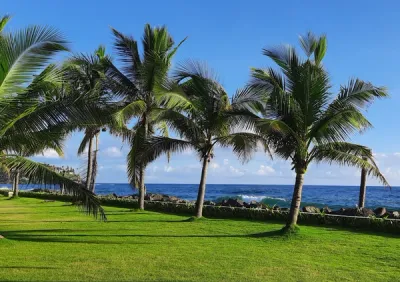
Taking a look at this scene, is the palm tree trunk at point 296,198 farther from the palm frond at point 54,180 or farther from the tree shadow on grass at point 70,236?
the palm frond at point 54,180

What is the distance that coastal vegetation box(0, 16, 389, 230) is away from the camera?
8.73m

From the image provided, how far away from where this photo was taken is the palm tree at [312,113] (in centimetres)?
1098

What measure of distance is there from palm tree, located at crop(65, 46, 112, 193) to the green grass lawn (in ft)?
10.3

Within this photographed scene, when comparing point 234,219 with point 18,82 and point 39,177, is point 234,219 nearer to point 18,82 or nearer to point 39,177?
point 39,177

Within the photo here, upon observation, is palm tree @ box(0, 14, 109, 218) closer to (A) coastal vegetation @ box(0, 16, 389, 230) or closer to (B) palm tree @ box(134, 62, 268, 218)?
(A) coastal vegetation @ box(0, 16, 389, 230)

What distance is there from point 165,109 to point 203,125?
1.42 m

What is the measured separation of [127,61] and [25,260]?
10.9 meters

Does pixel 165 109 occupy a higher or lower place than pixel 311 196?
higher

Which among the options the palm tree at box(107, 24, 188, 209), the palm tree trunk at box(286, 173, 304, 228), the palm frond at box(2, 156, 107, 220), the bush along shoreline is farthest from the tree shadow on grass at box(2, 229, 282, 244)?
the palm tree at box(107, 24, 188, 209)

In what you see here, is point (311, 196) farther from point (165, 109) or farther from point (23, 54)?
point (23, 54)

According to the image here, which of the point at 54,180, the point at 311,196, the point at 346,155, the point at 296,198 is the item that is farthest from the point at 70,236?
the point at 311,196

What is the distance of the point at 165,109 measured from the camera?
48.3 feet

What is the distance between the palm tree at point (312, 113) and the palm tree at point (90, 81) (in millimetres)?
4568

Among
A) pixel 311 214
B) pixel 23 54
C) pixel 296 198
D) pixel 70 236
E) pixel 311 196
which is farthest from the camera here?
pixel 311 196
